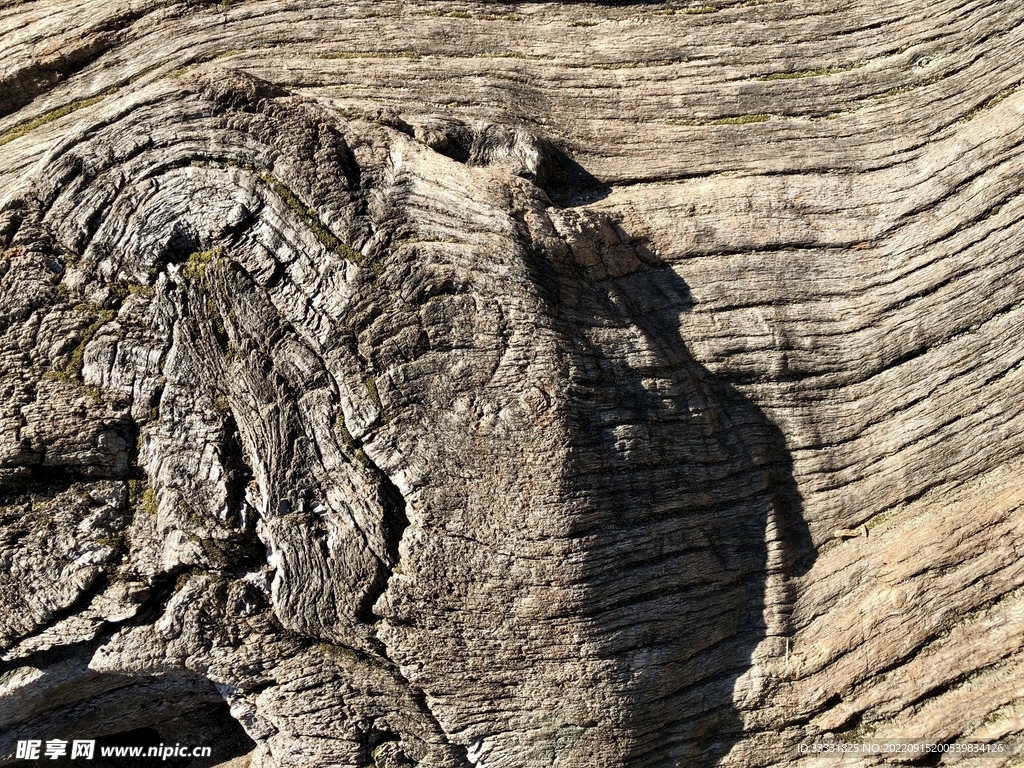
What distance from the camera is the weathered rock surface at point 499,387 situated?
5.32 m

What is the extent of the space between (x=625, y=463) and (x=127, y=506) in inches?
145

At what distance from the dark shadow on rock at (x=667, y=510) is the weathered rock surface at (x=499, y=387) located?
0.03 m

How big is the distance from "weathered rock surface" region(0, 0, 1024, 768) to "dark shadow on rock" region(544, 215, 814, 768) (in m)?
0.03

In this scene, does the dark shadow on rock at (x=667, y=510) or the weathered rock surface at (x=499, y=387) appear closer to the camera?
the weathered rock surface at (x=499, y=387)

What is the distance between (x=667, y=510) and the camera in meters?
5.79

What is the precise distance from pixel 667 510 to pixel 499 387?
1.68m

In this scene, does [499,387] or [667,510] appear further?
[667,510]

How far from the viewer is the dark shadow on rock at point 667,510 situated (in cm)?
549

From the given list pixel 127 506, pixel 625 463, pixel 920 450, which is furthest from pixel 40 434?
pixel 920 450

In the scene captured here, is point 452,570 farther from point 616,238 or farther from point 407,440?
point 616,238

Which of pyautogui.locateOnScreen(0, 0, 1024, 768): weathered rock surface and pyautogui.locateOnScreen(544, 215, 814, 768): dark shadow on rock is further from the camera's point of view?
pyautogui.locateOnScreen(544, 215, 814, 768): dark shadow on rock

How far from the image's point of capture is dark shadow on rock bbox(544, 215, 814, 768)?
5.49 meters

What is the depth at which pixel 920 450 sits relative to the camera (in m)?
6.37

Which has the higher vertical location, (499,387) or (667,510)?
(499,387)
